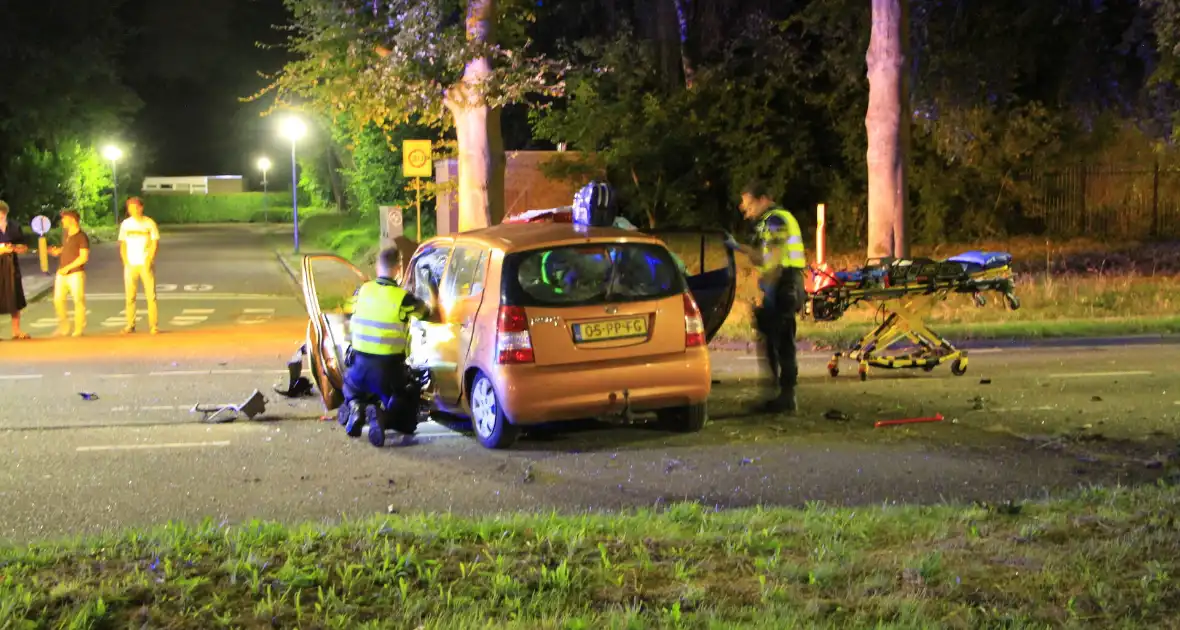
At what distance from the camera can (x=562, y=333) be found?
8.22 metres

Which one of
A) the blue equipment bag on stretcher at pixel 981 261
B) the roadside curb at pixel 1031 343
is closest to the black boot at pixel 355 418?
the blue equipment bag on stretcher at pixel 981 261

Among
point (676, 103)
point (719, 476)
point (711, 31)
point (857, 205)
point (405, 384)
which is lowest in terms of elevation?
point (719, 476)

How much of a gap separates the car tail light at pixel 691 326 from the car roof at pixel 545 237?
0.51m

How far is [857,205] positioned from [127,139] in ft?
192

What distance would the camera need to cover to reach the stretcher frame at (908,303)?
→ 1072 centimetres

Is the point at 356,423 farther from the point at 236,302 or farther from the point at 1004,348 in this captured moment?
the point at 236,302

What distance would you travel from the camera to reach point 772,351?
9922 millimetres

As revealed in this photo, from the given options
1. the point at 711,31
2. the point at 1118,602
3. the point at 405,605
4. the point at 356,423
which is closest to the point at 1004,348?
the point at 356,423

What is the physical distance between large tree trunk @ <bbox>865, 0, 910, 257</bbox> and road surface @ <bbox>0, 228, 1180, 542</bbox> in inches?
206

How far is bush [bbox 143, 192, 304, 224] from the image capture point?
74875 mm

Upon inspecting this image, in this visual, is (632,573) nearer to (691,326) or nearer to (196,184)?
(691,326)

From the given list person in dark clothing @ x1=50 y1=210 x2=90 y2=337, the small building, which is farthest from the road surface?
the small building

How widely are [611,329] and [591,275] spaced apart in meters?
0.45

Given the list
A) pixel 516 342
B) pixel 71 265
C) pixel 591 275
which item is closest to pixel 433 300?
pixel 516 342
